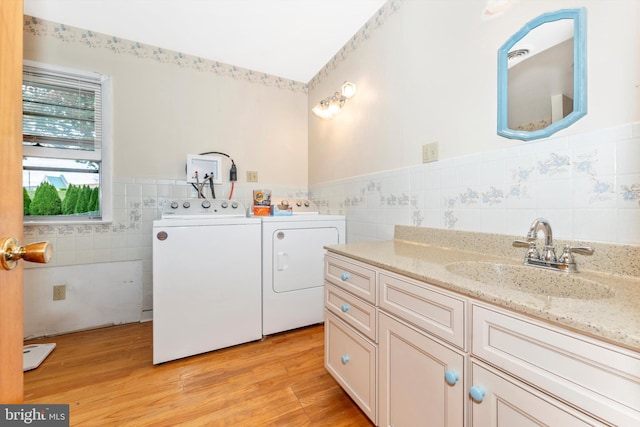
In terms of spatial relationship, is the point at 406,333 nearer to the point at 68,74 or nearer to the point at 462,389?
the point at 462,389

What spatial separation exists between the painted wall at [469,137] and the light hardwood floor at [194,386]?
3.26 ft

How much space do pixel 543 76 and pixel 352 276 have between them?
112 cm

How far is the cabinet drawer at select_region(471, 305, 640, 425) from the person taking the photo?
0.45 m

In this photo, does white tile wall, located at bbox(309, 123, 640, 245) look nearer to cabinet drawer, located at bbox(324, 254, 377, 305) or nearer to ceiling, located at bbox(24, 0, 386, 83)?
cabinet drawer, located at bbox(324, 254, 377, 305)

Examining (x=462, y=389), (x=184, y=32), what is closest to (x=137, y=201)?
(x=184, y=32)

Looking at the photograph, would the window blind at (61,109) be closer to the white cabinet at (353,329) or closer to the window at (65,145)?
the window at (65,145)

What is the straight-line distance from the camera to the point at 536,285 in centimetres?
90

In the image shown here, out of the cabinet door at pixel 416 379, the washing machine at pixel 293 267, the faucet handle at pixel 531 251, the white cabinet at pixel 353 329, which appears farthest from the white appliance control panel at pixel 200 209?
the faucet handle at pixel 531 251

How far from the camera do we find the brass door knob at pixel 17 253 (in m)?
0.46

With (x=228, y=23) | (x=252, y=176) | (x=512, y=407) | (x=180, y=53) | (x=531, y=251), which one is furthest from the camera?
(x=252, y=176)

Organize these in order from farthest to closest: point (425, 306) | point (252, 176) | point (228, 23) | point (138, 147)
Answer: point (252, 176) < point (138, 147) < point (228, 23) < point (425, 306)

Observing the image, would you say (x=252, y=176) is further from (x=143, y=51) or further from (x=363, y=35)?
(x=363, y=35)

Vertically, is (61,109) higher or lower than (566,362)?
higher

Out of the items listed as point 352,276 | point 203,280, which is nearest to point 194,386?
point 203,280
